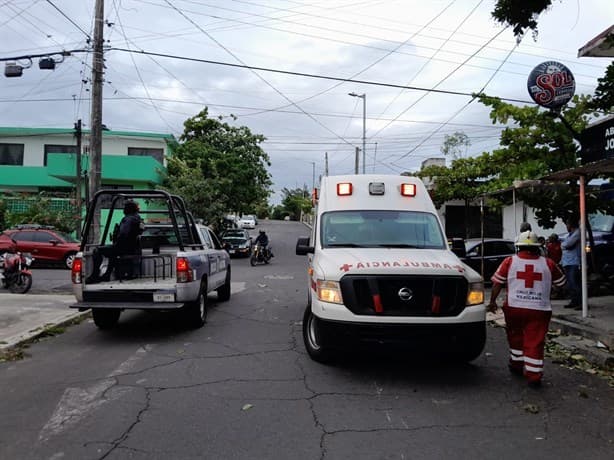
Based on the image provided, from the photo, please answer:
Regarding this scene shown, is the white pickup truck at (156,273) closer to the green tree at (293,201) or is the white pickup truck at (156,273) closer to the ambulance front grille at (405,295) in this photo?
the ambulance front grille at (405,295)

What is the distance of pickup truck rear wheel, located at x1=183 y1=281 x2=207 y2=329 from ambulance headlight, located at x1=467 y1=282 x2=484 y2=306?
4.33 m

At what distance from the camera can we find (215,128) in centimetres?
3306

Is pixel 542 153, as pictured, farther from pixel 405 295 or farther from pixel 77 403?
pixel 77 403

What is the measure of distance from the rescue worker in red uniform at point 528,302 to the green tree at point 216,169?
77.3 ft

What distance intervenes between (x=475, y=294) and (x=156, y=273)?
5811 mm

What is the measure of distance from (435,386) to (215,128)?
29.6 meters

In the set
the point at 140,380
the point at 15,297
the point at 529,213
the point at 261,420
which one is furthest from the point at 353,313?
the point at 529,213

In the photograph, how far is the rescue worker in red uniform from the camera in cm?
563

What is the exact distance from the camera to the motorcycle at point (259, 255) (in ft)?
78.4

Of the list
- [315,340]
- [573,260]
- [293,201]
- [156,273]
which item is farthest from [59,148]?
[293,201]

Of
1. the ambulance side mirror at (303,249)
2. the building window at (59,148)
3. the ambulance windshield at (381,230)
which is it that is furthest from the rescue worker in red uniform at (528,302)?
the building window at (59,148)

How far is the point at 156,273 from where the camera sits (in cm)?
937

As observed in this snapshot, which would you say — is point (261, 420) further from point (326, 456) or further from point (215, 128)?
point (215, 128)

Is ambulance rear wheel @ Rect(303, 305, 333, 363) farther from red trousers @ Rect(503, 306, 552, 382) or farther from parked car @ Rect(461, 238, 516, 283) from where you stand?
parked car @ Rect(461, 238, 516, 283)
